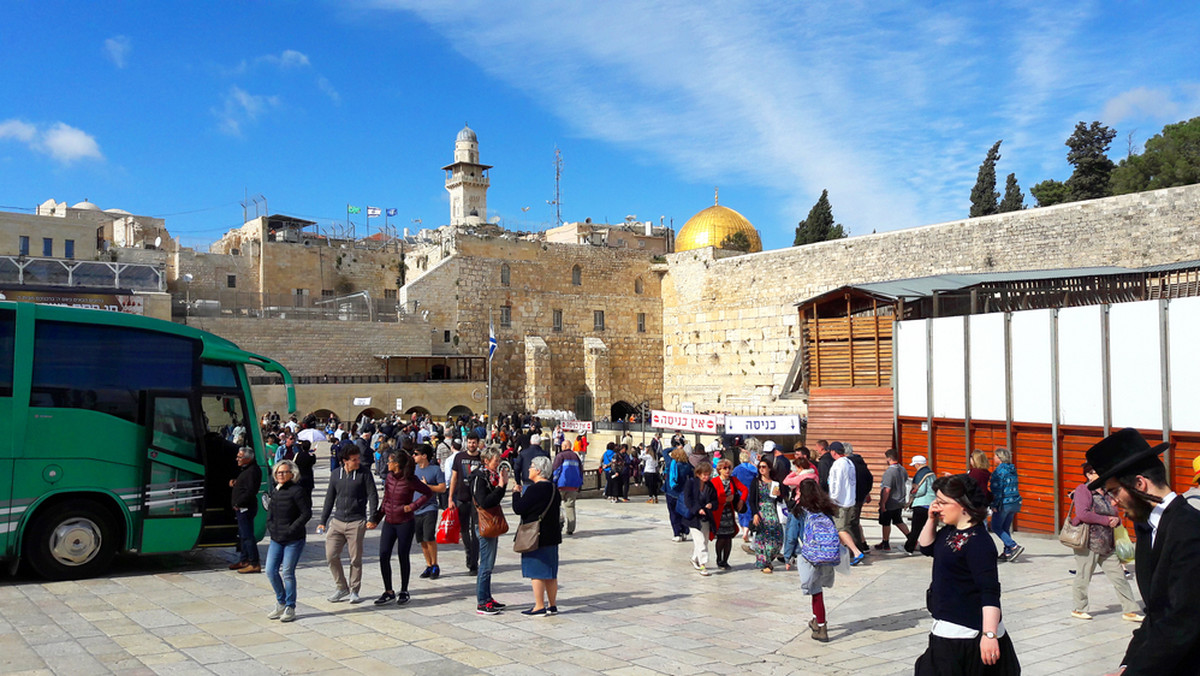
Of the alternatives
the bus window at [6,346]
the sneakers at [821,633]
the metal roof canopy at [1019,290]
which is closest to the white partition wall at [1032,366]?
the metal roof canopy at [1019,290]

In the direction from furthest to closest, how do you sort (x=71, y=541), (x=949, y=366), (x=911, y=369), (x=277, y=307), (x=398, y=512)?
(x=277, y=307)
(x=911, y=369)
(x=949, y=366)
(x=71, y=541)
(x=398, y=512)

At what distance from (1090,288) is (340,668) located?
15.5 metres

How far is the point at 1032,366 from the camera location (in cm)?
1149

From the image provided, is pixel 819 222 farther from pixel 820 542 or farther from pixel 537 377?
→ pixel 820 542

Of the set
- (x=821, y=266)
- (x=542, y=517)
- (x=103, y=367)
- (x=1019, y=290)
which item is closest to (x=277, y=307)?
(x=821, y=266)

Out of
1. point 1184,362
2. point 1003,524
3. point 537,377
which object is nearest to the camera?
point 1003,524

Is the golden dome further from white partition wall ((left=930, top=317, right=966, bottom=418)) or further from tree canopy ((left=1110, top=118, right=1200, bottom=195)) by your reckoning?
white partition wall ((left=930, top=317, right=966, bottom=418))

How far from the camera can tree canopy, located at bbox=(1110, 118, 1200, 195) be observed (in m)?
32.3

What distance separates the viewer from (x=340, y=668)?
206 inches

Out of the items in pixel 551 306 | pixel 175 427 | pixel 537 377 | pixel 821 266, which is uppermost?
pixel 821 266

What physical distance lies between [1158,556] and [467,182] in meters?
45.4

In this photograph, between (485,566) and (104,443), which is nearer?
(485,566)

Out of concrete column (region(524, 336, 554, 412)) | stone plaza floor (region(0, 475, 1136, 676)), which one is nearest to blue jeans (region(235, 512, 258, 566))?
stone plaza floor (region(0, 475, 1136, 676))

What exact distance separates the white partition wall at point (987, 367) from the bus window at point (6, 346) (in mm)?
11446
